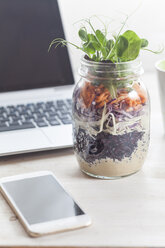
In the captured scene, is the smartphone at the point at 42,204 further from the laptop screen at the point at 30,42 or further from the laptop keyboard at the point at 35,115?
the laptop screen at the point at 30,42

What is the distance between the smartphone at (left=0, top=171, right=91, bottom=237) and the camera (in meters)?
0.54

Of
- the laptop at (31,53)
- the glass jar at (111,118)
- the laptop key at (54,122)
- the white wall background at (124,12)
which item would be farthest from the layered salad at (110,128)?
the white wall background at (124,12)

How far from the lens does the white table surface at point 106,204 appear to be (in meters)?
0.52

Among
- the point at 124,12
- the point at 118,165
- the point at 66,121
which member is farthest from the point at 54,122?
the point at 124,12

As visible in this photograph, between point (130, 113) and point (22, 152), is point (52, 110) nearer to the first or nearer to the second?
point (22, 152)

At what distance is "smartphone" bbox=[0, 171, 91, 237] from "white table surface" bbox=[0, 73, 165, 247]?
10 millimetres

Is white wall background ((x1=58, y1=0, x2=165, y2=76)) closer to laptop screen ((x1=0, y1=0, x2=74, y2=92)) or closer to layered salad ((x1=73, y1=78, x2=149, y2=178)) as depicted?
laptop screen ((x1=0, y1=0, x2=74, y2=92))

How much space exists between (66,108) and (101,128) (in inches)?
9.8

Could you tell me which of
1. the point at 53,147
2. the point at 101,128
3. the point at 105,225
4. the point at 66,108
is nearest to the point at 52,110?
the point at 66,108

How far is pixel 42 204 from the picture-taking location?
22.9 inches

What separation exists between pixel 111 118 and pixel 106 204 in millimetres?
116

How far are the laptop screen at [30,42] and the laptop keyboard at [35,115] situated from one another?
10cm

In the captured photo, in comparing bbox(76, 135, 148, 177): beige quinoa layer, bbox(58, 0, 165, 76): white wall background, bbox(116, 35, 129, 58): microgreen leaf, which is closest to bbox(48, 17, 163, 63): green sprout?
bbox(116, 35, 129, 58): microgreen leaf

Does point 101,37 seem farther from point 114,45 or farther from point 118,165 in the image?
point 118,165
